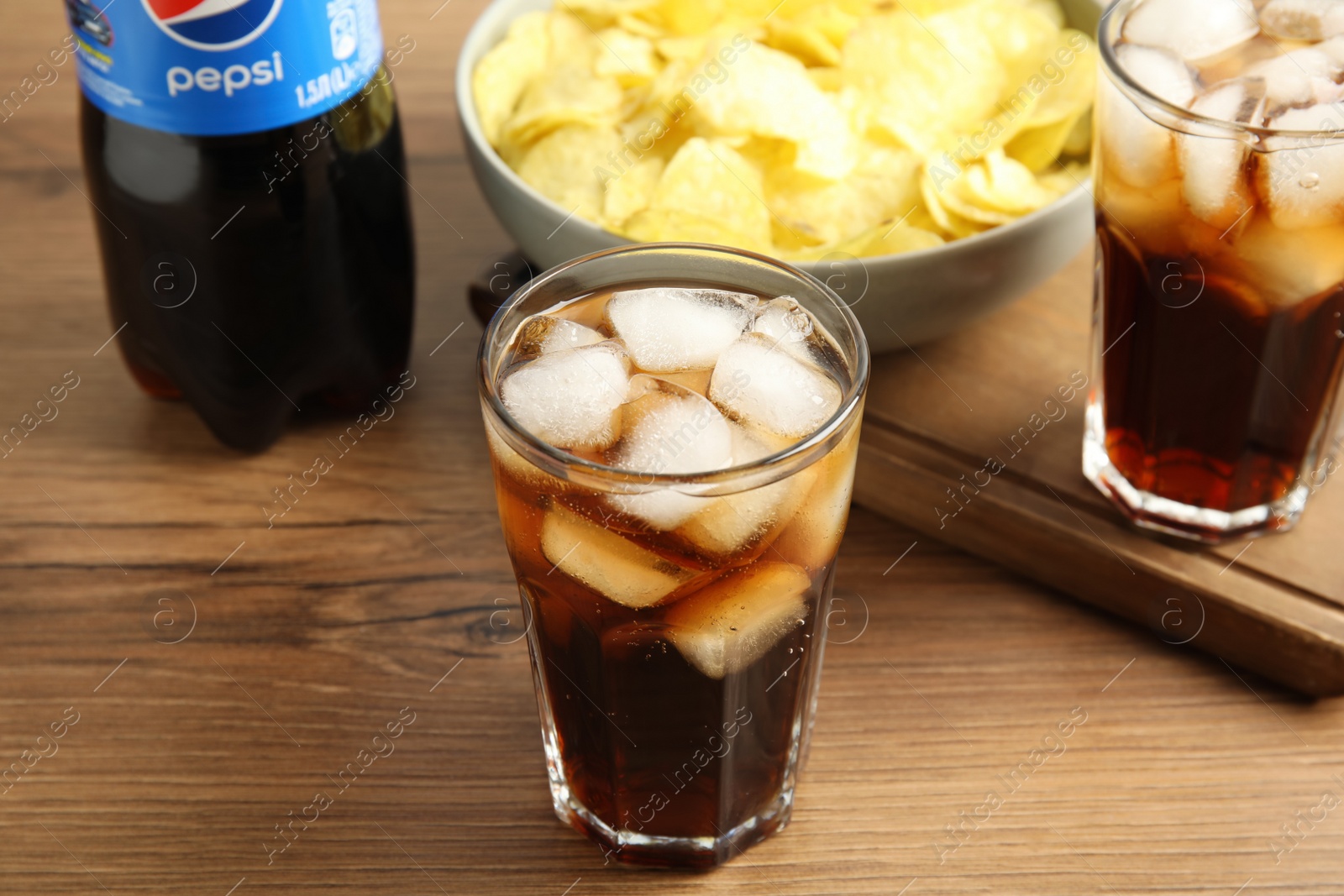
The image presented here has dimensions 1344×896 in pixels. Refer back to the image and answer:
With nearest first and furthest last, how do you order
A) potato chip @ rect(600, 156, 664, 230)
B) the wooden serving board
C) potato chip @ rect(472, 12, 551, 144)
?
the wooden serving board, potato chip @ rect(600, 156, 664, 230), potato chip @ rect(472, 12, 551, 144)

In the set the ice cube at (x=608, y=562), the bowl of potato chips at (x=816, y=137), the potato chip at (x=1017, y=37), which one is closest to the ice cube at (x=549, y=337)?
the ice cube at (x=608, y=562)

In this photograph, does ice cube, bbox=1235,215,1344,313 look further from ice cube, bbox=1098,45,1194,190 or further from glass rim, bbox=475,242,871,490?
glass rim, bbox=475,242,871,490

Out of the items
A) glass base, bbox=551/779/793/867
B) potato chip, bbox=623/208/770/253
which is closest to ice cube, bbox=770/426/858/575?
glass base, bbox=551/779/793/867

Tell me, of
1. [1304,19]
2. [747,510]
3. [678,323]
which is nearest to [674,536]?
[747,510]

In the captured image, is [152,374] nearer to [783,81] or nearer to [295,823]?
[295,823]

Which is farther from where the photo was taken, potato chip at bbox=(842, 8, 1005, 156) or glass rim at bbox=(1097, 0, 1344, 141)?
potato chip at bbox=(842, 8, 1005, 156)

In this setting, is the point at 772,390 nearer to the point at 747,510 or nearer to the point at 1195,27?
the point at 747,510

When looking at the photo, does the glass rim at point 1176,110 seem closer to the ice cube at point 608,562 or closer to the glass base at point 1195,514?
the glass base at point 1195,514
